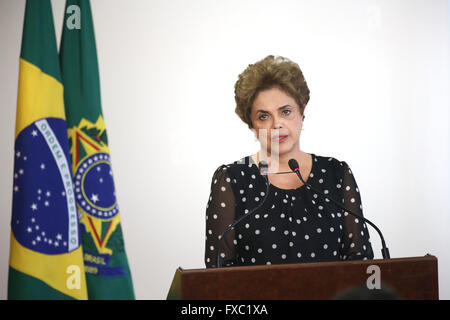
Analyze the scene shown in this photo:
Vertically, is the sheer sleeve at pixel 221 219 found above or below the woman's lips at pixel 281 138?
below

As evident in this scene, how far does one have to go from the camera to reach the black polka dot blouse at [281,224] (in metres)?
1.87

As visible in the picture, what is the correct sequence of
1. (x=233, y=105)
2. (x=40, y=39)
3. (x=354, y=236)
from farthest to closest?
(x=233, y=105) < (x=354, y=236) < (x=40, y=39)

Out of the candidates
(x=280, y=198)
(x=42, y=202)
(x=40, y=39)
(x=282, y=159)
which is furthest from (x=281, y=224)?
(x=40, y=39)

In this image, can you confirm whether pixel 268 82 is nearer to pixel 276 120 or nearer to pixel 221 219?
pixel 276 120

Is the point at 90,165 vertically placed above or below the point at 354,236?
above

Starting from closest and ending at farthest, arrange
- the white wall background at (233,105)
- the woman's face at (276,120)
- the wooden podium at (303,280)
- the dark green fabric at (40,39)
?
the wooden podium at (303,280)
the dark green fabric at (40,39)
the woman's face at (276,120)
the white wall background at (233,105)

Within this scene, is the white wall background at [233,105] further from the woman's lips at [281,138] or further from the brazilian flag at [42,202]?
the brazilian flag at [42,202]

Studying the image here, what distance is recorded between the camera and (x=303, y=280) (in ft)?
3.75

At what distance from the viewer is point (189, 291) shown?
3.59 ft

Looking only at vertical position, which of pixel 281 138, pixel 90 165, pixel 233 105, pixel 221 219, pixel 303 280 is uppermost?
pixel 233 105

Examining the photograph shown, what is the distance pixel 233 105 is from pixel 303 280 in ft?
4.88

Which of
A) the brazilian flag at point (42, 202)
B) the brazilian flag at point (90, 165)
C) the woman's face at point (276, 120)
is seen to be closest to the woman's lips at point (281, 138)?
the woman's face at point (276, 120)

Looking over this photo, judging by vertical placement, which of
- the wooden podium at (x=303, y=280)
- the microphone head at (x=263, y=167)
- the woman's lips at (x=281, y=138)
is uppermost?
the woman's lips at (x=281, y=138)

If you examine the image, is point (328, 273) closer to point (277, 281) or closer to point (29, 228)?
point (277, 281)
